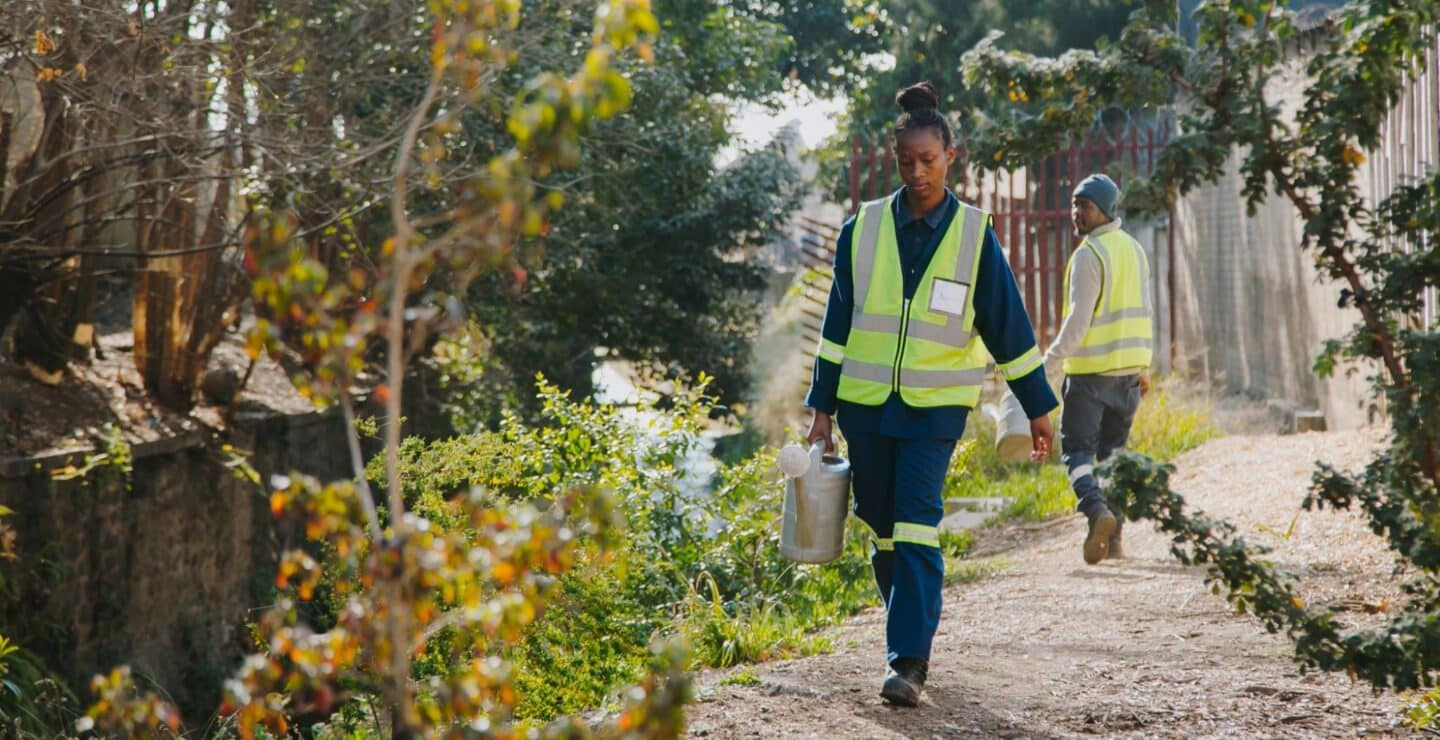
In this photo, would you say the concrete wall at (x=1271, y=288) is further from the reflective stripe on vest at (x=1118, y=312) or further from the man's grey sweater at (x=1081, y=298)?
the man's grey sweater at (x=1081, y=298)

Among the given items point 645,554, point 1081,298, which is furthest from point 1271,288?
point 645,554

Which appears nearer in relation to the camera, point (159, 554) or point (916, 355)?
point (916, 355)

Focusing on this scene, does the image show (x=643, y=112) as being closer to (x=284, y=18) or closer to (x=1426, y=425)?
(x=284, y=18)

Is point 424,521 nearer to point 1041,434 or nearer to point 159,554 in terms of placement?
point 1041,434

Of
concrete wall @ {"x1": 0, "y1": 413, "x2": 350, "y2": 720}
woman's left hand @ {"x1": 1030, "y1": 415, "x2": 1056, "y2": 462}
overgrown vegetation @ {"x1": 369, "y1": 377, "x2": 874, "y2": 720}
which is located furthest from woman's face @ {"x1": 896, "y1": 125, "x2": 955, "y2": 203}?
concrete wall @ {"x1": 0, "y1": 413, "x2": 350, "y2": 720}

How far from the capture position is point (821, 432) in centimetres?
525

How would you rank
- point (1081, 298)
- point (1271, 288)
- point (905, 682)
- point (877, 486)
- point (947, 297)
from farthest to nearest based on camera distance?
point (1271, 288), point (1081, 298), point (877, 486), point (947, 297), point (905, 682)

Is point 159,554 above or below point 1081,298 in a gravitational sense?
below

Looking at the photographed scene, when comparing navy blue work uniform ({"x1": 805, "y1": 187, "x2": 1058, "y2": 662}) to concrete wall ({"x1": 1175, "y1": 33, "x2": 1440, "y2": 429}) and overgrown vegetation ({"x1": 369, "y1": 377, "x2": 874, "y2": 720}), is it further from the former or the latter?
concrete wall ({"x1": 1175, "y1": 33, "x2": 1440, "y2": 429})

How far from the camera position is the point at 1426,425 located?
4852 millimetres

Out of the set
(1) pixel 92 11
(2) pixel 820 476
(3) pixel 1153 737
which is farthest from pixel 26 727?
(3) pixel 1153 737

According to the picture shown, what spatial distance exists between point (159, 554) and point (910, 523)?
7.15m

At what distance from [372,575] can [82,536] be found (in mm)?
8169

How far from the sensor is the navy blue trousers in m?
4.88
